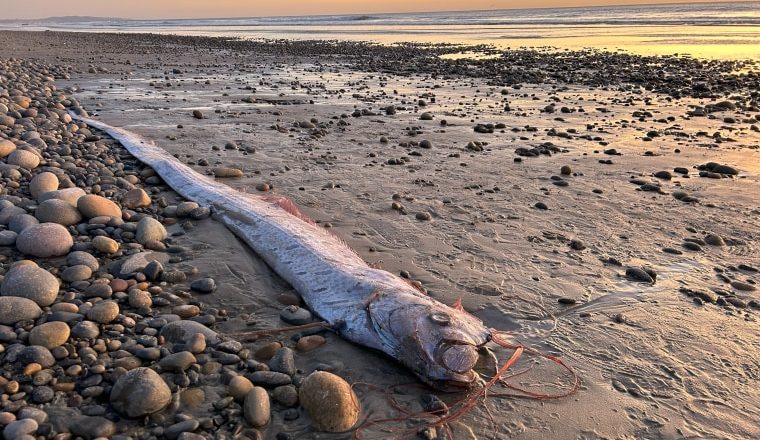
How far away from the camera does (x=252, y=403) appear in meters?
3.05

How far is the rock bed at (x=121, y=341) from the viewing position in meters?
2.95

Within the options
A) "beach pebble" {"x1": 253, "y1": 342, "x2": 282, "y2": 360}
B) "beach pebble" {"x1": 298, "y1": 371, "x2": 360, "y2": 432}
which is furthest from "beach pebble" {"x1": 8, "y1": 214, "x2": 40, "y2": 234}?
"beach pebble" {"x1": 298, "y1": 371, "x2": 360, "y2": 432}

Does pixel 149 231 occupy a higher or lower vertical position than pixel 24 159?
lower

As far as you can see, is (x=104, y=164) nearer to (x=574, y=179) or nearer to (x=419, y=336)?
(x=419, y=336)

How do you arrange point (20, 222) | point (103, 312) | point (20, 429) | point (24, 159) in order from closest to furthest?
point (20, 429) < point (103, 312) < point (20, 222) < point (24, 159)

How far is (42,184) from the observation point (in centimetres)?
608

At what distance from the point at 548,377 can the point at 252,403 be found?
189cm

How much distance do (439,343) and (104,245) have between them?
131 inches

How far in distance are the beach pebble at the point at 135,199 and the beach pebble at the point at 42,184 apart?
0.79 metres

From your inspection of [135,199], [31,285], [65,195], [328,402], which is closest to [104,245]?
[31,285]

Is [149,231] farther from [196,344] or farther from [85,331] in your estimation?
[196,344]

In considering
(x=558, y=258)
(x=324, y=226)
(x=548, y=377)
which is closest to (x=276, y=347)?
(x=548, y=377)

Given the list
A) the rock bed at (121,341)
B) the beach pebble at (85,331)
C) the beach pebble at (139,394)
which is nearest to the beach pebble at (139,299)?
the rock bed at (121,341)

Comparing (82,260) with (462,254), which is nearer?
(82,260)
